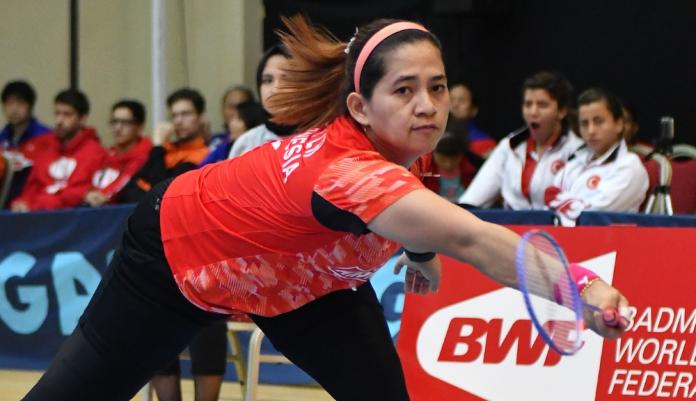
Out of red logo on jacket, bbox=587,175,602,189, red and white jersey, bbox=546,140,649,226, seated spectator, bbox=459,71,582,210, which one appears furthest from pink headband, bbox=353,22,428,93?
seated spectator, bbox=459,71,582,210

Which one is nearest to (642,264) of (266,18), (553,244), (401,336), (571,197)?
(401,336)

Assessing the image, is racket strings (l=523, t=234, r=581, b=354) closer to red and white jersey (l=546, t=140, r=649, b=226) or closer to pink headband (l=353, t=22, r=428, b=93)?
pink headband (l=353, t=22, r=428, b=93)

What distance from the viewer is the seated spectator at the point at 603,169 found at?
6668 mm

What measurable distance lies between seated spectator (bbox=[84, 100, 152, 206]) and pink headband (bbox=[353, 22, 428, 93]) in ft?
17.4

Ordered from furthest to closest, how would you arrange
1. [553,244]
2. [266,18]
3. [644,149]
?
[266,18] → [644,149] → [553,244]

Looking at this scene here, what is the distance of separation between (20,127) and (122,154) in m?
1.33

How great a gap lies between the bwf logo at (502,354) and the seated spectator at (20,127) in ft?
15.5

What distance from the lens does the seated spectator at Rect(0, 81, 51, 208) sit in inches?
361

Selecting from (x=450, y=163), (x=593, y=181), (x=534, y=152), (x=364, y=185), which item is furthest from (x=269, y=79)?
(x=450, y=163)

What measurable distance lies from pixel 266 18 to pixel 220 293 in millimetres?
7505

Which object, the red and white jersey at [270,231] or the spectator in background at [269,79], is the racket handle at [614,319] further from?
the spectator in background at [269,79]

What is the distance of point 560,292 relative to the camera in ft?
8.36

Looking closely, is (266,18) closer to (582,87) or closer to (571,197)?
(582,87)

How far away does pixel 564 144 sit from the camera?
23.9 feet
